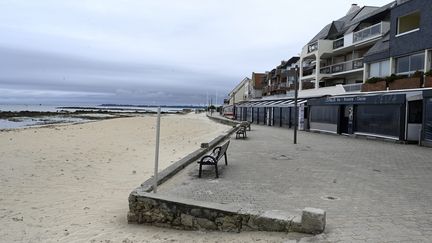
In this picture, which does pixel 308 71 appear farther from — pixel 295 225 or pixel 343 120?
pixel 295 225

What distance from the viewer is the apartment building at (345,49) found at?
33625 millimetres

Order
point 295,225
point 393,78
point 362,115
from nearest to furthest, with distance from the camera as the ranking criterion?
point 295,225, point 362,115, point 393,78

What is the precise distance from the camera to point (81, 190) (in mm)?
8773

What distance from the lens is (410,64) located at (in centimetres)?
2233

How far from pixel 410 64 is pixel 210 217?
70.8ft

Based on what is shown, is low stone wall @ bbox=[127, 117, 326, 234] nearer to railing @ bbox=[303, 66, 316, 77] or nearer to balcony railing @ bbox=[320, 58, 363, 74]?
balcony railing @ bbox=[320, 58, 363, 74]

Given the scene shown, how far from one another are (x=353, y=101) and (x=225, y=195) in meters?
17.0

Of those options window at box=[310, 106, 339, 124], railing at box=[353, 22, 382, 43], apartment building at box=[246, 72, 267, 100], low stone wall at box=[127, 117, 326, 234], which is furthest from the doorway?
apartment building at box=[246, 72, 267, 100]

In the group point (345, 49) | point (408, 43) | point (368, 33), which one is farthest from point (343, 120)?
point (345, 49)

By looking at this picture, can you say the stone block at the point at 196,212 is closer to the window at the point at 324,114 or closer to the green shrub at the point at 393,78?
the green shrub at the point at 393,78

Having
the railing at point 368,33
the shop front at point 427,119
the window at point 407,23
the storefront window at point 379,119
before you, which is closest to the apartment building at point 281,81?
the railing at point 368,33

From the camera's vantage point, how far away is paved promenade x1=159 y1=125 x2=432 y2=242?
4.80m

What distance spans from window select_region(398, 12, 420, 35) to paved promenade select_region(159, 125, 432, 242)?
14.0m

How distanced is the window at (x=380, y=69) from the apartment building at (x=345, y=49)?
299cm
